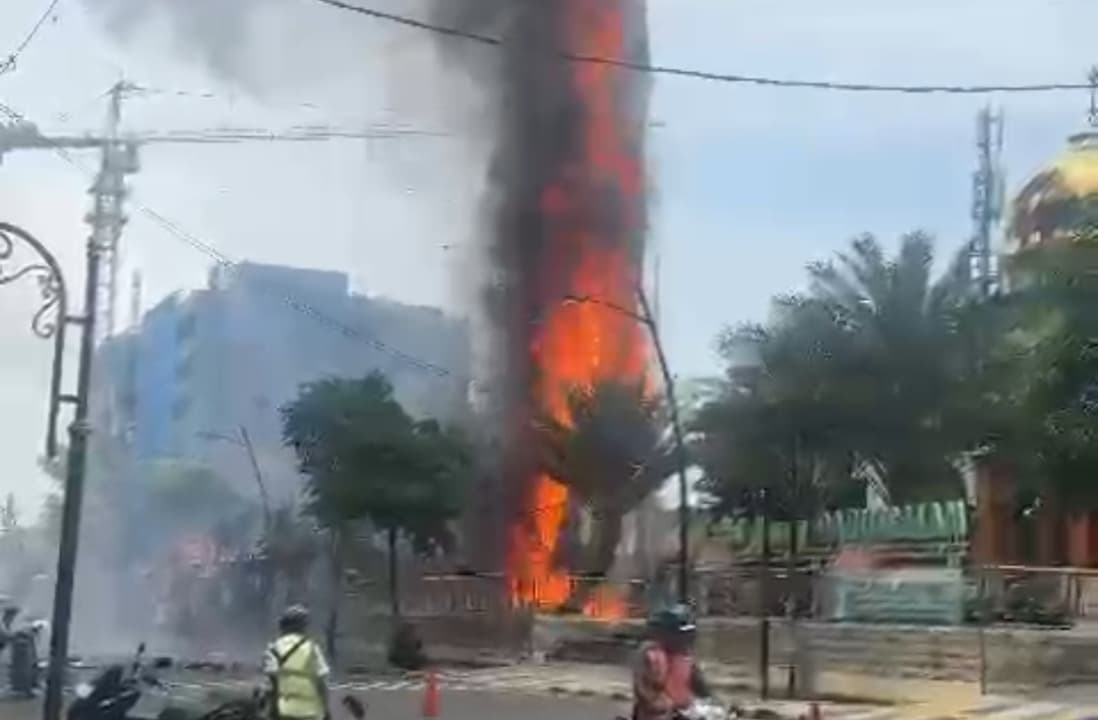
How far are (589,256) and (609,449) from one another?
6203mm

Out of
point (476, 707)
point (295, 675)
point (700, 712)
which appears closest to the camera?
point (700, 712)

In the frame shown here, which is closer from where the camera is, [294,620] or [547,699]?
[294,620]

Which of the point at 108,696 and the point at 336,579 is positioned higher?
the point at 336,579

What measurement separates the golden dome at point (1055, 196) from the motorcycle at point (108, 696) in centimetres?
2555

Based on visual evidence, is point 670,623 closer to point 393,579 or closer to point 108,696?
point 108,696

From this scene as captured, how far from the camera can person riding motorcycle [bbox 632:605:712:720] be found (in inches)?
360

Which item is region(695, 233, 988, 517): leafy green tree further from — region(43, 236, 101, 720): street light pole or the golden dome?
region(43, 236, 101, 720): street light pole

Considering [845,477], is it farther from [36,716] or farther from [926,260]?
[36,716]

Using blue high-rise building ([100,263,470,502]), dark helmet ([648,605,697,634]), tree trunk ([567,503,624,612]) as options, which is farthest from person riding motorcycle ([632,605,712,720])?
blue high-rise building ([100,263,470,502])

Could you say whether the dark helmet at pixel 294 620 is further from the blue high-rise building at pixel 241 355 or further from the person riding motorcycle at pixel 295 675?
the blue high-rise building at pixel 241 355

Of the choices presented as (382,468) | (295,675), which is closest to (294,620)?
(295,675)

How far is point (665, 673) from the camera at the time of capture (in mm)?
9195

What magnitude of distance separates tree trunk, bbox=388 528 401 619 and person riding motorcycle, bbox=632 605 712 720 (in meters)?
32.5

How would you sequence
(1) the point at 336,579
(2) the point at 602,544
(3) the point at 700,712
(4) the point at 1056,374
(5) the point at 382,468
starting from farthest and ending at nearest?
(1) the point at 336,579
(2) the point at 602,544
(5) the point at 382,468
(4) the point at 1056,374
(3) the point at 700,712
